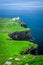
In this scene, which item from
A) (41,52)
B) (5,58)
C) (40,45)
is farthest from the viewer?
(40,45)

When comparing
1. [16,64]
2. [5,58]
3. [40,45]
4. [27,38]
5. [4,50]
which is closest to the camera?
[16,64]

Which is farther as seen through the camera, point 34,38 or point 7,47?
point 34,38

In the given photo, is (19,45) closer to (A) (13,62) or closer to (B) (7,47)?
(B) (7,47)

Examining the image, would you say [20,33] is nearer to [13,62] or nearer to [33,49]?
[33,49]

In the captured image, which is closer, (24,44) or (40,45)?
(24,44)

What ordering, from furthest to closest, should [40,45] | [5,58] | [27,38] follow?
[27,38] < [40,45] < [5,58]

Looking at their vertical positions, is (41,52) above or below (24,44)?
below

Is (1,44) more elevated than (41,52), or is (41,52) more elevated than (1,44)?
(1,44)

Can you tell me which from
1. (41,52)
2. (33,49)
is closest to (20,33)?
(41,52)

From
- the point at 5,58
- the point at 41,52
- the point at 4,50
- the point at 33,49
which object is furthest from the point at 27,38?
the point at 5,58
